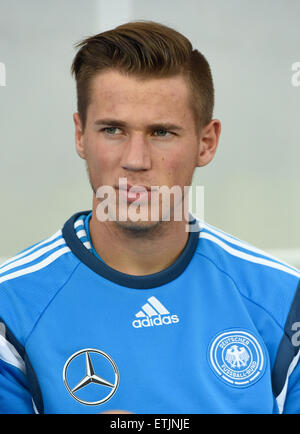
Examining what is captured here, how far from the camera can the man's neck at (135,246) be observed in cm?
117

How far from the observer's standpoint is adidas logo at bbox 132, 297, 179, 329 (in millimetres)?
1075

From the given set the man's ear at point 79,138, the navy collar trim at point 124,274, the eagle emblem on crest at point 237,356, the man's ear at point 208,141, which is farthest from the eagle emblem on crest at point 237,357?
the man's ear at point 79,138

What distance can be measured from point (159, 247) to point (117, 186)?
0.18m

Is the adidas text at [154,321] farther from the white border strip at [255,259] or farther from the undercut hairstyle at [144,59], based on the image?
the undercut hairstyle at [144,59]

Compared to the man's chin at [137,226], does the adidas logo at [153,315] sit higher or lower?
lower

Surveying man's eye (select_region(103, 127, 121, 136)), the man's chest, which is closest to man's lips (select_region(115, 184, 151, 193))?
man's eye (select_region(103, 127, 121, 136))

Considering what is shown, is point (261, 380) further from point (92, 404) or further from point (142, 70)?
point (142, 70)

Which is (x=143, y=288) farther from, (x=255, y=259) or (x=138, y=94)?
(x=138, y=94)

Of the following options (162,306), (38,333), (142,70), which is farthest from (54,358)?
(142,70)

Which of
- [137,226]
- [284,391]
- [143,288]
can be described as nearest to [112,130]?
[137,226]

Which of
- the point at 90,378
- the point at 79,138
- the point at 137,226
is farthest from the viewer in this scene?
the point at 79,138

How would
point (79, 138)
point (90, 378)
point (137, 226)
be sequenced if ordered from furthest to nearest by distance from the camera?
point (79, 138)
point (137, 226)
point (90, 378)

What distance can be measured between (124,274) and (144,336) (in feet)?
0.45

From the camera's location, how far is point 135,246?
118 centimetres
